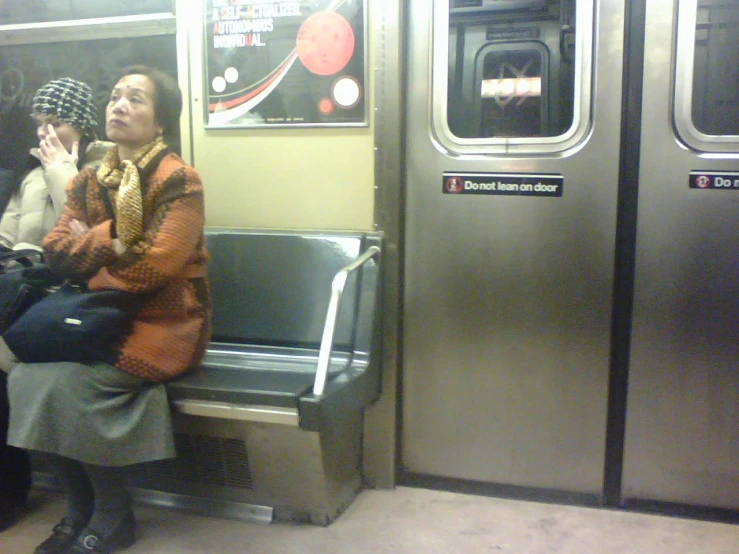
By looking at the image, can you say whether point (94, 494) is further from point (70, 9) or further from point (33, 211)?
point (70, 9)

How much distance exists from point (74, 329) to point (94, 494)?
0.64 meters

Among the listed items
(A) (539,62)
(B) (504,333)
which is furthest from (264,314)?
(A) (539,62)

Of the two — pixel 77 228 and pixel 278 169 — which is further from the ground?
pixel 278 169

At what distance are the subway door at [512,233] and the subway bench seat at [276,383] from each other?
28 cm

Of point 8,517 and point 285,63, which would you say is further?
point 285,63

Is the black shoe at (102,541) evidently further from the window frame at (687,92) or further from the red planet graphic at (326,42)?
the window frame at (687,92)

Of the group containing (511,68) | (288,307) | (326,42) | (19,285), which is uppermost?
(326,42)

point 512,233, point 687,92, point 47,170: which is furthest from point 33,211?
point 687,92

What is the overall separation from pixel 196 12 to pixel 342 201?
97 centimetres

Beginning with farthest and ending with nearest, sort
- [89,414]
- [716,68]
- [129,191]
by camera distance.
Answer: [716,68] < [129,191] < [89,414]

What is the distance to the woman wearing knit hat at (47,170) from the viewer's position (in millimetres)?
2742

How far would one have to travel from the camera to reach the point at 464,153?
8.90 feet

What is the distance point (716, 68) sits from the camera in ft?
8.09

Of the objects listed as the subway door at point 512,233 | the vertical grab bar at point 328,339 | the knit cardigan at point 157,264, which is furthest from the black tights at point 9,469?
the subway door at point 512,233
